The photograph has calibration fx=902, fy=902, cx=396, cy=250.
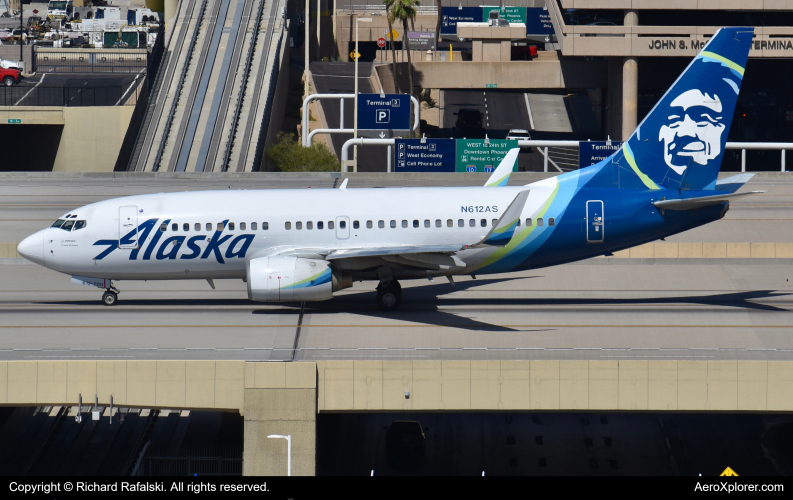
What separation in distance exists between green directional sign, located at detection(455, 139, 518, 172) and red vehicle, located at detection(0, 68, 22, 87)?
146ft

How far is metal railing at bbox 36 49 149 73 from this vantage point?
85688 mm

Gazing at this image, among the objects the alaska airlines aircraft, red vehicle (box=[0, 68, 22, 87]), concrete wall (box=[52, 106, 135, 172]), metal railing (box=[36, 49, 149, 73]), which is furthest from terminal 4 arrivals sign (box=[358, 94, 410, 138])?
red vehicle (box=[0, 68, 22, 87])

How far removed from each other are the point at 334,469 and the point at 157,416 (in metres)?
7.97

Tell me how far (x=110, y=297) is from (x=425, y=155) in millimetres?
26817

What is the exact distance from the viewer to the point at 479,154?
5459 centimetres

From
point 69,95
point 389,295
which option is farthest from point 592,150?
point 69,95

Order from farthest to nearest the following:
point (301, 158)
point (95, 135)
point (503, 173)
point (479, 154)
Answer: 1. point (95, 135)
2. point (301, 158)
3. point (479, 154)
4. point (503, 173)

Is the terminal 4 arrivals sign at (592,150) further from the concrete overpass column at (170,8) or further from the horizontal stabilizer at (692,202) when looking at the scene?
the concrete overpass column at (170,8)

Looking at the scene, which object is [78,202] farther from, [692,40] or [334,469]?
[692,40]

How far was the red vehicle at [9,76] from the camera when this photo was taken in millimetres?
78125

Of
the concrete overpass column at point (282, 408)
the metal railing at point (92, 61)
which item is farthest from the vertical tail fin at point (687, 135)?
the metal railing at point (92, 61)

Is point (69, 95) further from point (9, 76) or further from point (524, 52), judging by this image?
point (524, 52)

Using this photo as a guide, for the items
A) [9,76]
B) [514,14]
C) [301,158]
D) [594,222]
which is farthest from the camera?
[514,14]

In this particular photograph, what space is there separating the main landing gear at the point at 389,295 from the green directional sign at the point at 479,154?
2494cm
